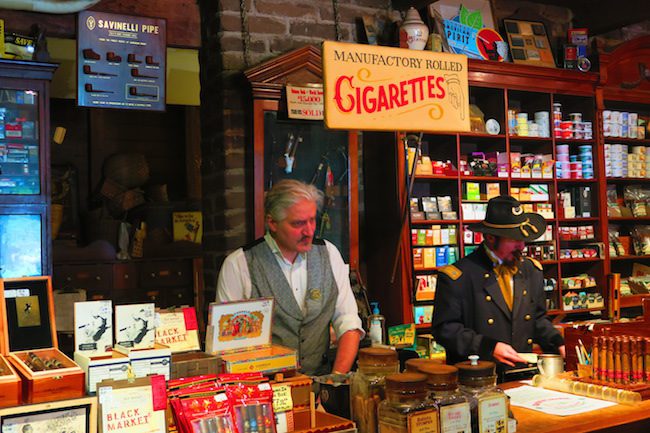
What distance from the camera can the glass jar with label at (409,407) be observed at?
1964 millimetres

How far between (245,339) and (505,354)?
154cm

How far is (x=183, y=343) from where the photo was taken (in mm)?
2225

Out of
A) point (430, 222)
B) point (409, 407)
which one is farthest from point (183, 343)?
point (430, 222)

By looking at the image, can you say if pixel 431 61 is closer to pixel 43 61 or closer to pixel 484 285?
pixel 484 285

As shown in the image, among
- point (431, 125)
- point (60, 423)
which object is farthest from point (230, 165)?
point (60, 423)

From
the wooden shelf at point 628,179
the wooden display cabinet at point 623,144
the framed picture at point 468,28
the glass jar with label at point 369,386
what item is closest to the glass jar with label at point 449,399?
the glass jar with label at point 369,386

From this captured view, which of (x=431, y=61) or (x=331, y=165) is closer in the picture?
(x=431, y=61)

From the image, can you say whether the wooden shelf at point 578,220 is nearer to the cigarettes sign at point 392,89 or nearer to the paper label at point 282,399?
the cigarettes sign at point 392,89

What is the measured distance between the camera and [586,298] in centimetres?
596

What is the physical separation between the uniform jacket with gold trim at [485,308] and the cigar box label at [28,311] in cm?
208

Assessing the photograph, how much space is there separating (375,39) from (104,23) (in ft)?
5.84

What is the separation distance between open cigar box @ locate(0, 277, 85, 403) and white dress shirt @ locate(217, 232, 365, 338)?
126 centimetres

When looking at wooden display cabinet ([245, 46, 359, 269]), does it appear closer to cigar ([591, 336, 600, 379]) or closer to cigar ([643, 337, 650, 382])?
cigar ([591, 336, 600, 379])

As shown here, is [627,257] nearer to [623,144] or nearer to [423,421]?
[623,144]
